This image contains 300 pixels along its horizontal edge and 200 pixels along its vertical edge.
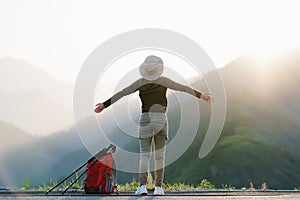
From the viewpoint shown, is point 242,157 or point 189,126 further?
point 242,157

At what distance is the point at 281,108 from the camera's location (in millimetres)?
130375

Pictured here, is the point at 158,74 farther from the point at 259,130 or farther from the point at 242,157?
the point at 259,130

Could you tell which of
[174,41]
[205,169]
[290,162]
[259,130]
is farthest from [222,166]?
[174,41]

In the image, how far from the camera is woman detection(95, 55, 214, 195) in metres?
8.35

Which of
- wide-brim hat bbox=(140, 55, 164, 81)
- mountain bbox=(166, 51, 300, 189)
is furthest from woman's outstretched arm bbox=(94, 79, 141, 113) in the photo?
mountain bbox=(166, 51, 300, 189)

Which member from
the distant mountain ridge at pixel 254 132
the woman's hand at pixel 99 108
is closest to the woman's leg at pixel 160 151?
the woman's hand at pixel 99 108

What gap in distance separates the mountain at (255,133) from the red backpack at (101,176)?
88411 mm

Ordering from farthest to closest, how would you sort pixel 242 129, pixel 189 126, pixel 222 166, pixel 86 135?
pixel 242 129
pixel 222 166
pixel 86 135
pixel 189 126

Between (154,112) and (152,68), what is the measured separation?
696 mm

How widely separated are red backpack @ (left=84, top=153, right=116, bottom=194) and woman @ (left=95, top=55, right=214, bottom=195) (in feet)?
2.54

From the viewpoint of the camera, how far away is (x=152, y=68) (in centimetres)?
839

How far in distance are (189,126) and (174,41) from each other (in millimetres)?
2124

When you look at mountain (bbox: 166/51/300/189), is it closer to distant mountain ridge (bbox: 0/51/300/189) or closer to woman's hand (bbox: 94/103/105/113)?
distant mountain ridge (bbox: 0/51/300/189)

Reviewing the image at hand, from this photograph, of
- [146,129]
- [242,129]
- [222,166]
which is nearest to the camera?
[146,129]
